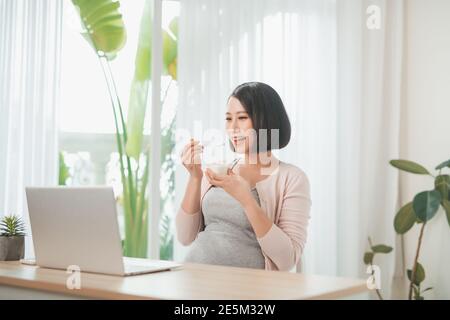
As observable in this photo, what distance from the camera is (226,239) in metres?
2.50

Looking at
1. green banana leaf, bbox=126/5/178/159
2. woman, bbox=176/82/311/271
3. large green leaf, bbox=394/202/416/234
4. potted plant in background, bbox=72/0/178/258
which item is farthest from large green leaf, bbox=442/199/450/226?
green banana leaf, bbox=126/5/178/159

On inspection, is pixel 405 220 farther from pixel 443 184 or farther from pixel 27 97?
pixel 27 97

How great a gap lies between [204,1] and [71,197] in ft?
7.41

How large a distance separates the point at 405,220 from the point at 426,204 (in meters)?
0.20

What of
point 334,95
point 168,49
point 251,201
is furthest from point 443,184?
point 251,201

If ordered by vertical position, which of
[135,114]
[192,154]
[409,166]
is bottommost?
[409,166]

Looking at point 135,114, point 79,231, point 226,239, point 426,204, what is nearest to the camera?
point 79,231

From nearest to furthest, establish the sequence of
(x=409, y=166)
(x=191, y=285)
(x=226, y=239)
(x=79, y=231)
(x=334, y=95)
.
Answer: (x=191, y=285), (x=79, y=231), (x=226, y=239), (x=409, y=166), (x=334, y=95)

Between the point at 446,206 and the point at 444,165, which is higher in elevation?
the point at 444,165

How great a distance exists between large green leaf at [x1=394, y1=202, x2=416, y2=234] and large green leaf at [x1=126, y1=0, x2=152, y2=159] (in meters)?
1.66

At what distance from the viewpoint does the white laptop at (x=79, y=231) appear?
187 cm

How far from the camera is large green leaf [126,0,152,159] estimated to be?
4.17m

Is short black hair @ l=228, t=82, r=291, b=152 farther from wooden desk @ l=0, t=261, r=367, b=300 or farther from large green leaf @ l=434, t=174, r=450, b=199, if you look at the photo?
large green leaf @ l=434, t=174, r=450, b=199

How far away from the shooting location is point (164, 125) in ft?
13.7
